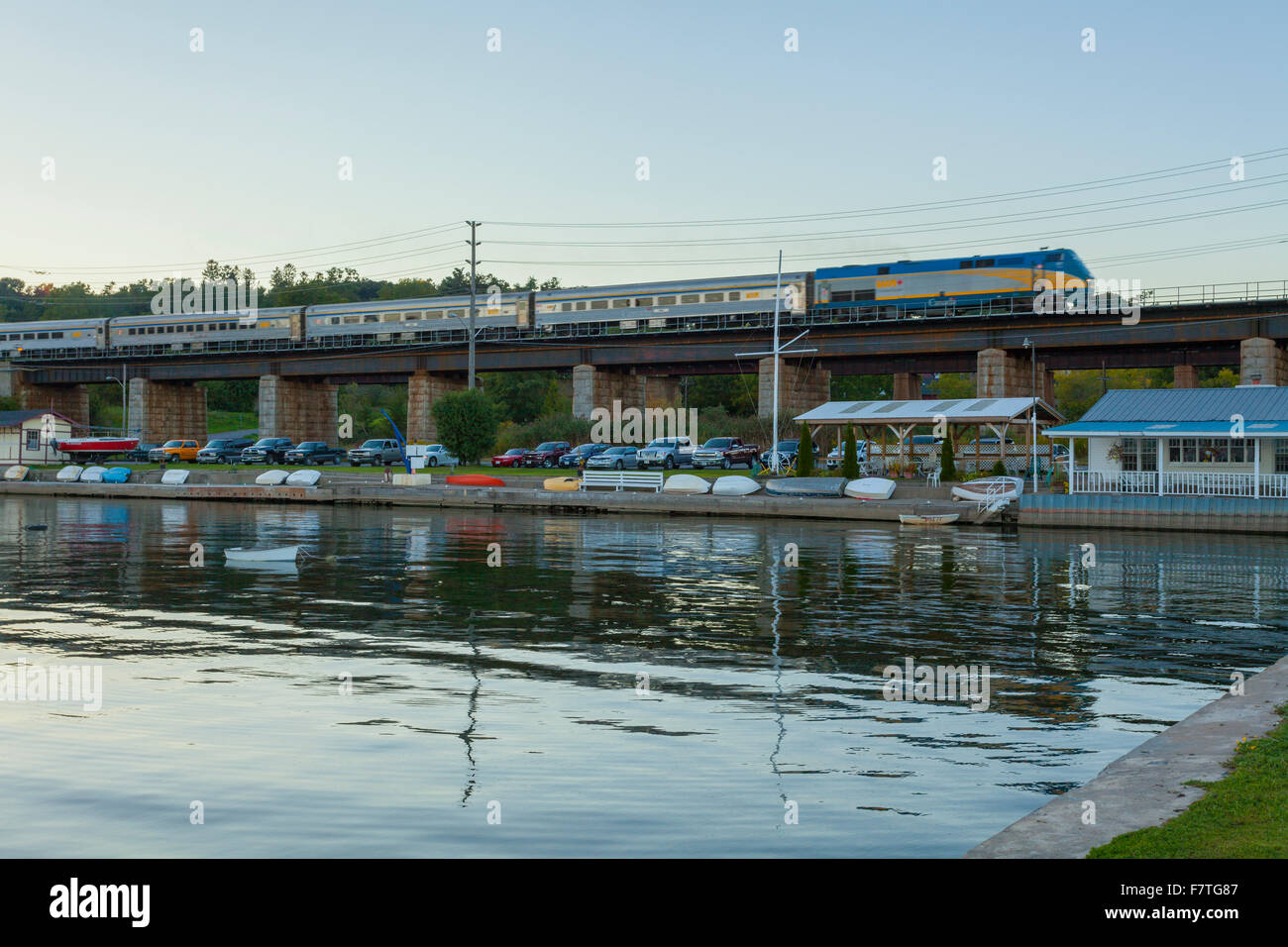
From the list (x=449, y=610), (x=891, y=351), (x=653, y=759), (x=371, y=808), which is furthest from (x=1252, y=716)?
(x=891, y=351)

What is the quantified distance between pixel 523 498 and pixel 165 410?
254 ft

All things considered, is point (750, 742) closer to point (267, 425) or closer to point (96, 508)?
point (96, 508)

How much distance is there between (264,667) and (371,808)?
7.42m

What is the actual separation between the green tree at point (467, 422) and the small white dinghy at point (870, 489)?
27.4 meters

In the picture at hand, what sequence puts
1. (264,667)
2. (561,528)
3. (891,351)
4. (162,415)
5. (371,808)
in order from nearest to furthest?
(371,808)
(264,667)
(561,528)
(891,351)
(162,415)

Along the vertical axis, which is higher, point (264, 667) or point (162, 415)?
point (162, 415)

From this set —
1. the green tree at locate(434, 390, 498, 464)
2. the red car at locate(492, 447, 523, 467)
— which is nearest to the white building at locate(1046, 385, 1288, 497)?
the green tree at locate(434, 390, 498, 464)

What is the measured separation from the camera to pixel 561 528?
47438 millimetres

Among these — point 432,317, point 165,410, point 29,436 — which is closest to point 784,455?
point 432,317

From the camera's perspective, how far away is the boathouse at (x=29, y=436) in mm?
95688

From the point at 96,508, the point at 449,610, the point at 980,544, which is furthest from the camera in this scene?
the point at 96,508

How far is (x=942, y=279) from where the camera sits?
79.5m

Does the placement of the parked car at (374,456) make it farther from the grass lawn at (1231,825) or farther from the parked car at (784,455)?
the grass lawn at (1231,825)

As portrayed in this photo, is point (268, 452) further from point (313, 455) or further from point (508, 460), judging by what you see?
point (508, 460)
